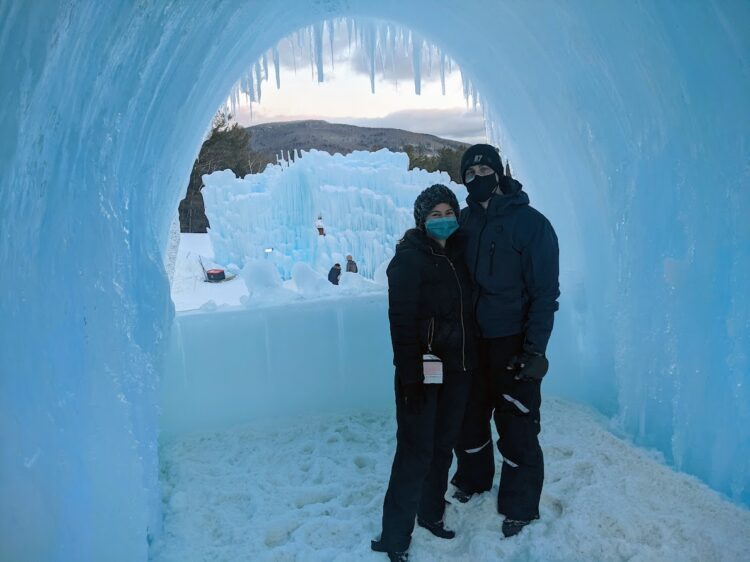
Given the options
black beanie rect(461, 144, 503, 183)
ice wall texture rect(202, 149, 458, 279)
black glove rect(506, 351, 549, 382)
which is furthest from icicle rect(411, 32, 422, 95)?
ice wall texture rect(202, 149, 458, 279)

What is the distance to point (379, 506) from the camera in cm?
283

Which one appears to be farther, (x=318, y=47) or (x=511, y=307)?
(x=318, y=47)

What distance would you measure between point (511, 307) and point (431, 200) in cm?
56

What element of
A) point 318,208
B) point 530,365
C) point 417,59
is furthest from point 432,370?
point 318,208

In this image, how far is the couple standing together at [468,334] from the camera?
7.39ft

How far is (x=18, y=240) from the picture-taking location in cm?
169

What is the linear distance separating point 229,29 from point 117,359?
7.28 ft

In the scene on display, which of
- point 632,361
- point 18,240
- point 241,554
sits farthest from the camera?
point 632,361

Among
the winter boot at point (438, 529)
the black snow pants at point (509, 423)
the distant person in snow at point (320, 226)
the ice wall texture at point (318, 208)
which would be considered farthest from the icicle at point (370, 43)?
the distant person in snow at point (320, 226)

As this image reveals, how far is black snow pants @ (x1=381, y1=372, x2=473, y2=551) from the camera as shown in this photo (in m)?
2.28

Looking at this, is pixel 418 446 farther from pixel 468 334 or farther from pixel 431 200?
pixel 431 200

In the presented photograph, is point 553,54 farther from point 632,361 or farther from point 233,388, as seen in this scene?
point 233,388

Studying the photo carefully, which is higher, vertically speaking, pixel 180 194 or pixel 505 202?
pixel 180 194

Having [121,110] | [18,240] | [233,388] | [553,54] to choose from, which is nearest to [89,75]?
[121,110]
